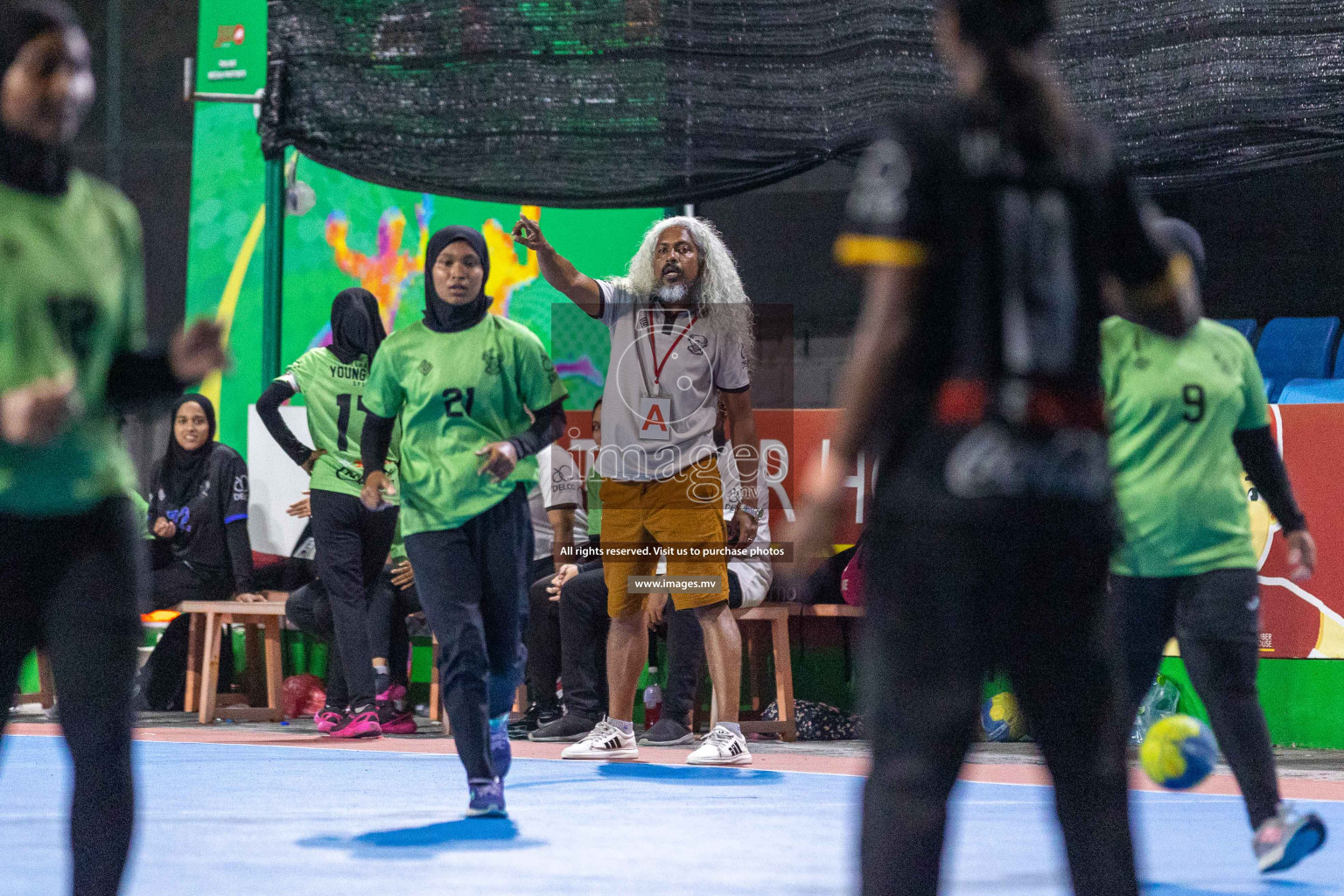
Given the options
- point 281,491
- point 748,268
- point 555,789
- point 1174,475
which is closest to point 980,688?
point 1174,475

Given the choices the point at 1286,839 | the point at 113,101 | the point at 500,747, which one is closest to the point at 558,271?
the point at 500,747

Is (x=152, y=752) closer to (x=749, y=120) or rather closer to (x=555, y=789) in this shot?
(x=555, y=789)

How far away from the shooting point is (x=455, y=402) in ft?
16.3

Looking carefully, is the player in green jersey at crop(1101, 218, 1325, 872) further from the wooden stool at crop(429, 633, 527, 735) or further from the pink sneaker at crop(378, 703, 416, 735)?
the pink sneaker at crop(378, 703, 416, 735)

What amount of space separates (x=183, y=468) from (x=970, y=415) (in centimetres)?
766

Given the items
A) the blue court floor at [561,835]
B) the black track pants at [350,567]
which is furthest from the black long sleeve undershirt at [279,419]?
the blue court floor at [561,835]

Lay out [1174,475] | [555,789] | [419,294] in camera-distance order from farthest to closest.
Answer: [419,294]
[555,789]
[1174,475]

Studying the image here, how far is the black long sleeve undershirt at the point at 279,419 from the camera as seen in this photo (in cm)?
796

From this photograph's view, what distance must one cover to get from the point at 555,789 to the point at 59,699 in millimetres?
3403

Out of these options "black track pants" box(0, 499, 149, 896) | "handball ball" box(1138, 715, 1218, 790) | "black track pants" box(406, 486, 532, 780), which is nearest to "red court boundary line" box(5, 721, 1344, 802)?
"black track pants" box(406, 486, 532, 780)

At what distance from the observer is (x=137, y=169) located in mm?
14234

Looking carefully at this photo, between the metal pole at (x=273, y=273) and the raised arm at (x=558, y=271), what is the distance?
128 inches

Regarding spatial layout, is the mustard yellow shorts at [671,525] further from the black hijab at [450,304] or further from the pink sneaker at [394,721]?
the pink sneaker at [394,721]

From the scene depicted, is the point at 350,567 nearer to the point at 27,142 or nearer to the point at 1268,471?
the point at 1268,471
